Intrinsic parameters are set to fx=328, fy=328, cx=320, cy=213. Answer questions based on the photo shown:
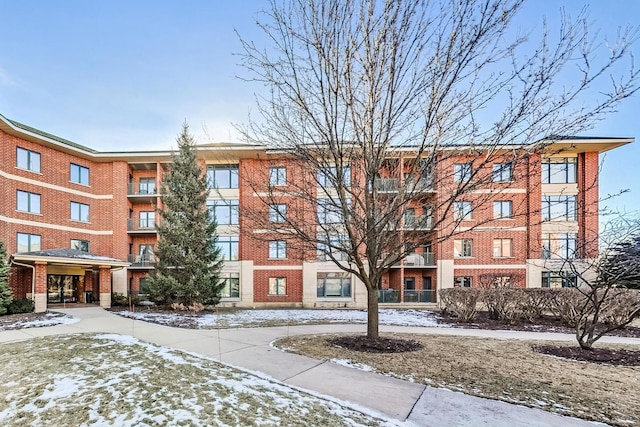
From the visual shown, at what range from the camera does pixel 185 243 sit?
17.5 m

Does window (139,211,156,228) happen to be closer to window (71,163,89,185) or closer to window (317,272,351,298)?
window (71,163,89,185)

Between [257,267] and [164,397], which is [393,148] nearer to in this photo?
[164,397]

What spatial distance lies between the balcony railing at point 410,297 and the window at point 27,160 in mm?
22296

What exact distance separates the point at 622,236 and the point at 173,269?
1828cm

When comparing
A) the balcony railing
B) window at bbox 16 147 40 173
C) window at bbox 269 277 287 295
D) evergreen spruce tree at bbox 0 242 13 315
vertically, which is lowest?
the balcony railing

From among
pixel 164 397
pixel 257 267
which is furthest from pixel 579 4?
pixel 257 267

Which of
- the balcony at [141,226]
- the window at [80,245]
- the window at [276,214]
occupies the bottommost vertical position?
the window at [80,245]

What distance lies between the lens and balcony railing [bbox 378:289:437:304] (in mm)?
21203

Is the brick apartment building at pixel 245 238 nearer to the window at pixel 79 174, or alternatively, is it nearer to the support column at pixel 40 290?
the window at pixel 79 174

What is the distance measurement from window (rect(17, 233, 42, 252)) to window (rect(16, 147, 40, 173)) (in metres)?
3.85

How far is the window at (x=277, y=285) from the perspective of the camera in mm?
21719

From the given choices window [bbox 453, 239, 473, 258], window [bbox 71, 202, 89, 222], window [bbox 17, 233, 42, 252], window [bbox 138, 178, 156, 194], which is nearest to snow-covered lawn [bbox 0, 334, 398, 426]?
window [bbox 17, 233, 42, 252]

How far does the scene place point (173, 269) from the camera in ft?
57.6

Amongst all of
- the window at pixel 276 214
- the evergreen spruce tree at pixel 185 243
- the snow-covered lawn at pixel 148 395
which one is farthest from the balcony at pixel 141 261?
the snow-covered lawn at pixel 148 395
